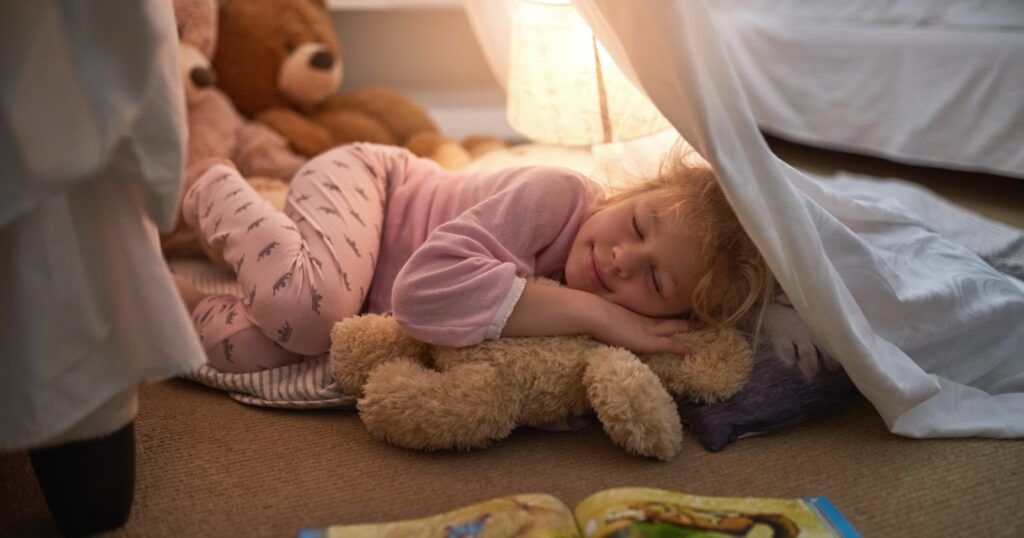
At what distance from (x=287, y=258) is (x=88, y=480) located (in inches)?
15.7

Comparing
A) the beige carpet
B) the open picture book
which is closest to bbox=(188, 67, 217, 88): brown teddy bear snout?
the beige carpet

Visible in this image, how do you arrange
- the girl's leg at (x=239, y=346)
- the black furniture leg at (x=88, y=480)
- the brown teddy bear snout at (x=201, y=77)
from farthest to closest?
the brown teddy bear snout at (x=201, y=77), the girl's leg at (x=239, y=346), the black furniture leg at (x=88, y=480)

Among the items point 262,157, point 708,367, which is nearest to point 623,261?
point 708,367

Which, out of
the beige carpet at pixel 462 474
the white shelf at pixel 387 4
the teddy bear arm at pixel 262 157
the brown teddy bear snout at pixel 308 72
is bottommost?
the beige carpet at pixel 462 474

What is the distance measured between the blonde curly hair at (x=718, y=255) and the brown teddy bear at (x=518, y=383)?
36 mm

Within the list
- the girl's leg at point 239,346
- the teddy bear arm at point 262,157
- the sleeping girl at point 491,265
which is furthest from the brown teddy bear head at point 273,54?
the girl's leg at point 239,346

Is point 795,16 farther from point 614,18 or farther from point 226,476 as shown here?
point 226,476

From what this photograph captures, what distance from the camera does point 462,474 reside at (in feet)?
3.08

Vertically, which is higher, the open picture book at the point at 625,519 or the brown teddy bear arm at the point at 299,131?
the brown teddy bear arm at the point at 299,131

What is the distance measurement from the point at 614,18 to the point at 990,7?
4.17 feet

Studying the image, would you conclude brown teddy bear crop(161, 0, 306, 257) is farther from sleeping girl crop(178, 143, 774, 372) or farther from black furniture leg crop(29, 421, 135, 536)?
black furniture leg crop(29, 421, 135, 536)

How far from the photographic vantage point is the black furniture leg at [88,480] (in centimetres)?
78

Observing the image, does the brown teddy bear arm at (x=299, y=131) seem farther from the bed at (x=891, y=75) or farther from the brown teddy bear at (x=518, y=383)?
the bed at (x=891, y=75)

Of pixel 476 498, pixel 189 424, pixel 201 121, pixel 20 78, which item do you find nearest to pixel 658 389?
pixel 476 498
